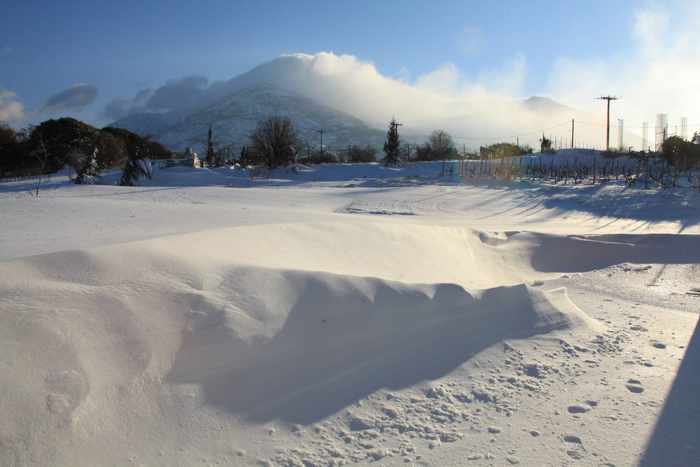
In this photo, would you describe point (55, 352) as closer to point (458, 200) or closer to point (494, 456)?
point (494, 456)

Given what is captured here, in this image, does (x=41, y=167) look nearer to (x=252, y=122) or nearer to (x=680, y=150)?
(x=680, y=150)

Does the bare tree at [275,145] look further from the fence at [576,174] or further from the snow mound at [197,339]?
the snow mound at [197,339]

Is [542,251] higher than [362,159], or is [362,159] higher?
[362,159]

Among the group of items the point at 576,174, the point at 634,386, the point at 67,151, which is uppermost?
the point at 67,151

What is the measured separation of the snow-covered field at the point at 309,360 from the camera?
5.17ft

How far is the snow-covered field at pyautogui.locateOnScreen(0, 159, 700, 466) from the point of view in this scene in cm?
158

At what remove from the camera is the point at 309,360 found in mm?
2078

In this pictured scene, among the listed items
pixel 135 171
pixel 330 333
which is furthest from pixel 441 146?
pixel 330 333

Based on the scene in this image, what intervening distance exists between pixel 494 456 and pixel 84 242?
237 centimetres

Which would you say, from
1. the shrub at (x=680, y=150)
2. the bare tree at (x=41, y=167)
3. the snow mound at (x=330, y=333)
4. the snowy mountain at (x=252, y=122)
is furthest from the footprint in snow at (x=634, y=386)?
the snowy mountain at (x=252, y=122)

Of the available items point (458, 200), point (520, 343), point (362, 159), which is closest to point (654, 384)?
point (520, 343)

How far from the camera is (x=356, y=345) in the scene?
2230 millimetres

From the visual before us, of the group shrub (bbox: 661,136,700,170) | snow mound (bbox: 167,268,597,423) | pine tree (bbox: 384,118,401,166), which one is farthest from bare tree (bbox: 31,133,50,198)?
shrub (bbox: 661,136,700,170)

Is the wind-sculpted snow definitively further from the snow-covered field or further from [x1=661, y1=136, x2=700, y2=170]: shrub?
[x1=661, y1=136, x2=700, y2=170]: shrub
